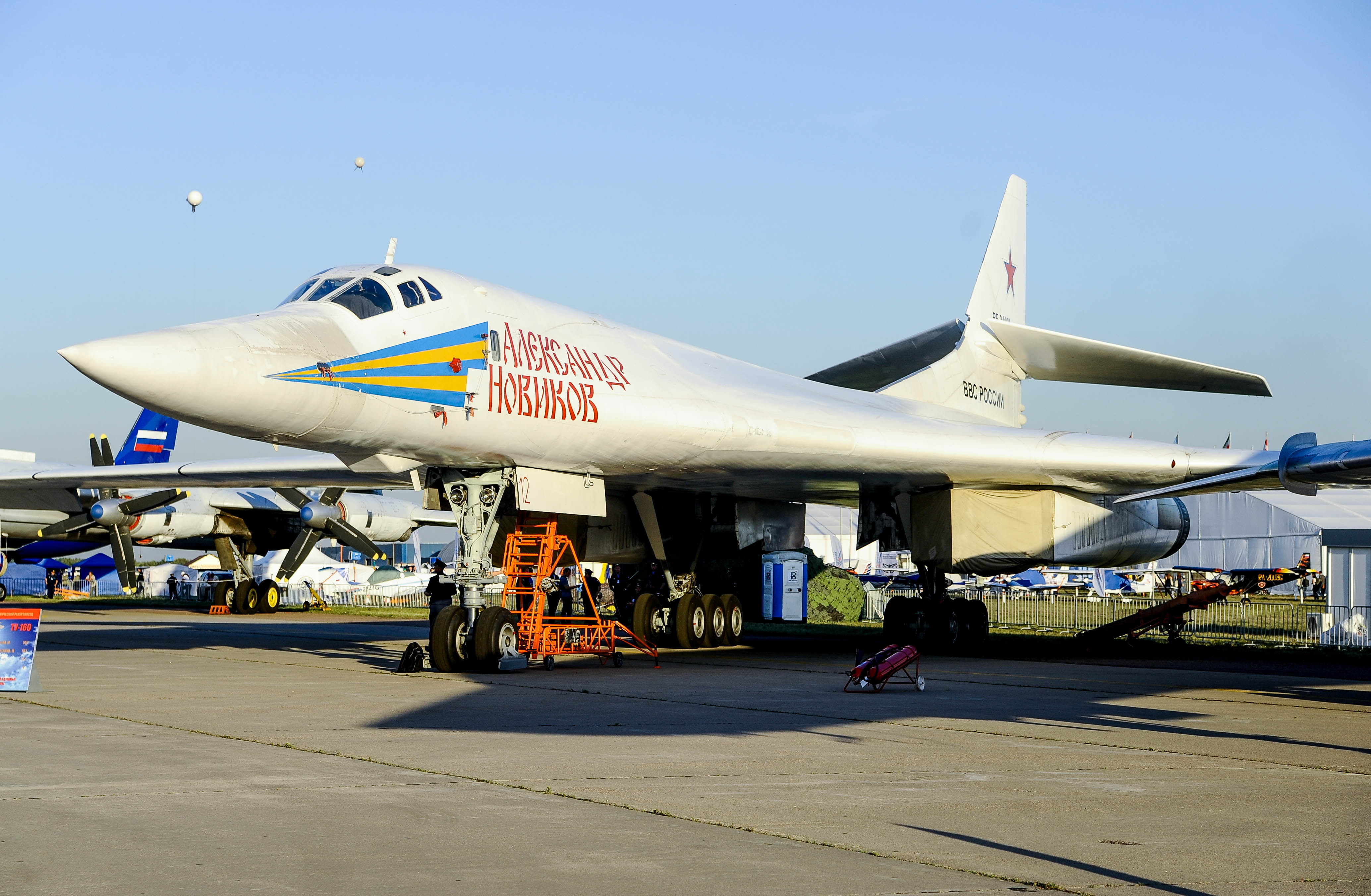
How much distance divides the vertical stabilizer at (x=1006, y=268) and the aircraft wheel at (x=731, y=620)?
18.1 ft

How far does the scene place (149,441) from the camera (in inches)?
A: 1253

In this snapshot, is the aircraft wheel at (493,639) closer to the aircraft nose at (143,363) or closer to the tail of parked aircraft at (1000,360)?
the aircraft nose at (143,363)

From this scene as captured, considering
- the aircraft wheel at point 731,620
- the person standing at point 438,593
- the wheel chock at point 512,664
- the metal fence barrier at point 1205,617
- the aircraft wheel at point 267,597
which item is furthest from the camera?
the aircraft wheel at point 267,597

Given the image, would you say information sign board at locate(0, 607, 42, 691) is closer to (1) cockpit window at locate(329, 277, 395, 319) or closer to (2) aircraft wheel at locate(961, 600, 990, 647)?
(1) cockpit window at locate(329, 277, 395, 319)

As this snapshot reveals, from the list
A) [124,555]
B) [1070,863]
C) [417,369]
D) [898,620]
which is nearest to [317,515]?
[124,555]

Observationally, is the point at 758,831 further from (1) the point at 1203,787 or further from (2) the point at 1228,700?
(2) the point at 1228,700

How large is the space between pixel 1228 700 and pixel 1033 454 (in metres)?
4.56

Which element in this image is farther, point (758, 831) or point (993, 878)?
point (758, 831)

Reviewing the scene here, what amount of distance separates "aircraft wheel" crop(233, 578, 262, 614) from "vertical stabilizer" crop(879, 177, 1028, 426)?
18.2 metres

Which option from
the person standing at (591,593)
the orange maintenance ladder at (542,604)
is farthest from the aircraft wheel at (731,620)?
the orange maintenance ladder at (542,604)

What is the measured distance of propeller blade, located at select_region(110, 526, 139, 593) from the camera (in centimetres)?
2541

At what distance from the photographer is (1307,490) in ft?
34.6

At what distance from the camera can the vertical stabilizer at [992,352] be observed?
17578mm

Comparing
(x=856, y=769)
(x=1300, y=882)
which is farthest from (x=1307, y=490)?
(x=1300, y=882)
